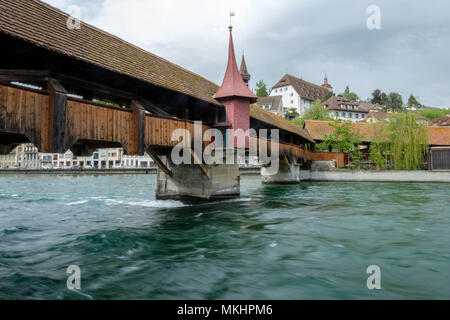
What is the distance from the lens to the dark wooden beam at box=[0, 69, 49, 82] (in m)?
5.90

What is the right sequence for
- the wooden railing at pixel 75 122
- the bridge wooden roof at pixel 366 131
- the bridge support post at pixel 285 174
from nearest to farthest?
the wooden railing at pixel 75 122, the bridge support post at pixel 285 174, the bridge wooden roof at pixel 366 131

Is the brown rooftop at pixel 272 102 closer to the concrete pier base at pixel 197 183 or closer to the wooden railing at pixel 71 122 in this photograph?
the concrete pier base at pixel 197 183

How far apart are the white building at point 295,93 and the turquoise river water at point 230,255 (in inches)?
2516

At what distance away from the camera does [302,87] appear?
7756cm

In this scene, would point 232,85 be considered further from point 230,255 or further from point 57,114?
point 230,255

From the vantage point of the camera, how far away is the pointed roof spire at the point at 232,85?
40.5 feet

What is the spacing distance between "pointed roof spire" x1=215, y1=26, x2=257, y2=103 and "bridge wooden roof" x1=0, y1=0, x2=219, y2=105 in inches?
55.5

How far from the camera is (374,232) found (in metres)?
7.04

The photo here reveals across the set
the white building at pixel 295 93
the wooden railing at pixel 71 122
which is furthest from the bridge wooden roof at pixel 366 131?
the white building at pixel 295 93

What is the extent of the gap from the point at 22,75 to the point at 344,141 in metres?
30.1

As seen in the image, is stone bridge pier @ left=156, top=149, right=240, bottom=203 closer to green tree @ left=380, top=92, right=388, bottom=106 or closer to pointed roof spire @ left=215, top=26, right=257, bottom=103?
pointed roof spire @ left=215, top=26, right=257, bottom=103

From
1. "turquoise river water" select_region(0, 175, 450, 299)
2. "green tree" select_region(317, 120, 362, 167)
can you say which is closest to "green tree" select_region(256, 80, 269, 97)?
"green tree" select_region(317, 120, 362, 167)
